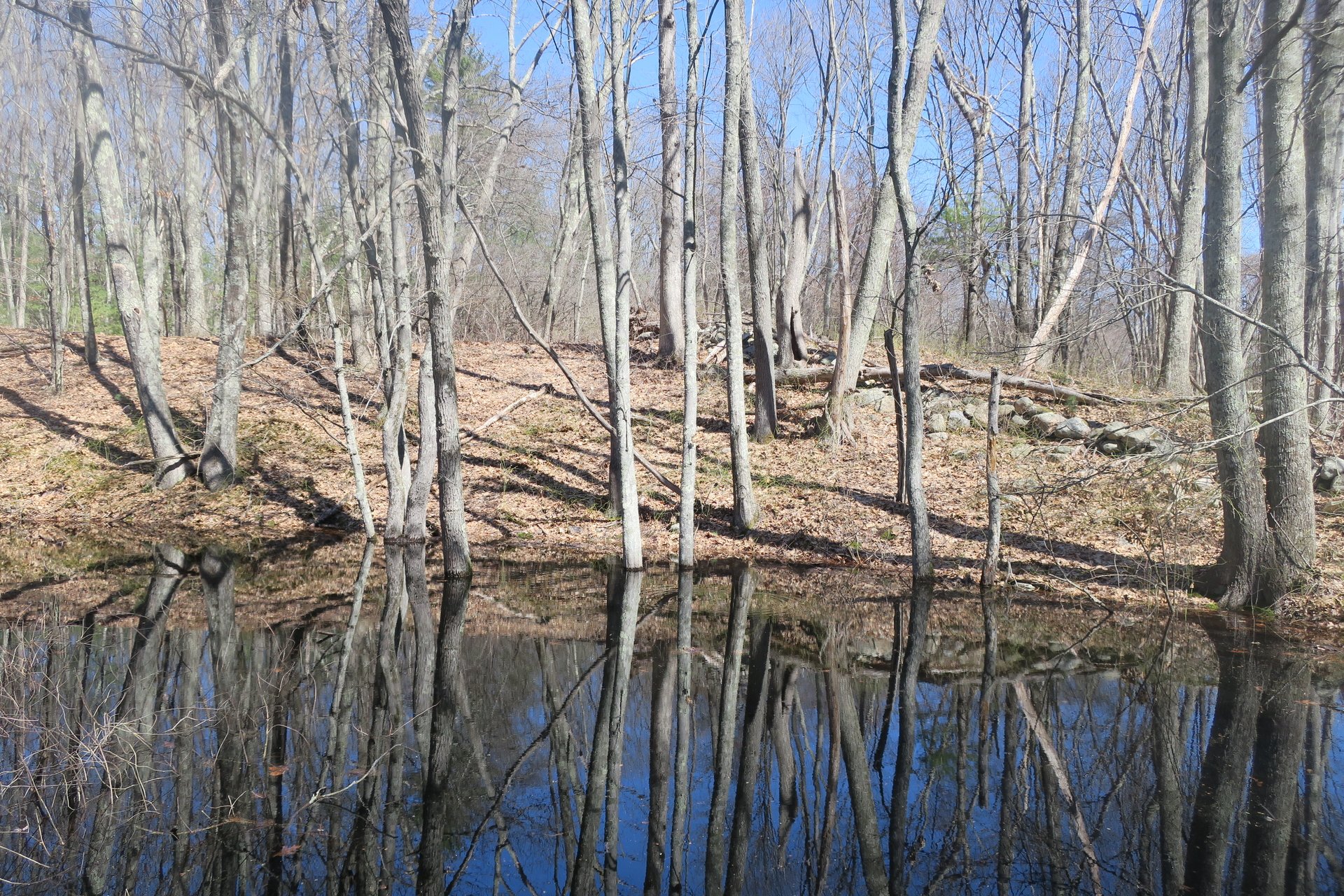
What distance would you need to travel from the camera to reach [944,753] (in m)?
5.40

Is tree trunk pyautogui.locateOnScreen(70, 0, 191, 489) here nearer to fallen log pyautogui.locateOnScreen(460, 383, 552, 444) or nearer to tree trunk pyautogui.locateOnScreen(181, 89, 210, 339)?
tree trunk pyautogui.locateOnScreen(181, 89, 210, 339)

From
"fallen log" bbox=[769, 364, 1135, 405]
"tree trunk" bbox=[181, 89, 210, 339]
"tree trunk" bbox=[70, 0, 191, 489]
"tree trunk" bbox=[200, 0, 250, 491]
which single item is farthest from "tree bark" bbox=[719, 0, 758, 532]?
"tree trunk" bbox=[70, 0, 191, 489]

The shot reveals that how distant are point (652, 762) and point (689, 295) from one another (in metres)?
6.62

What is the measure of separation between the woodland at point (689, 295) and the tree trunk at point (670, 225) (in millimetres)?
71

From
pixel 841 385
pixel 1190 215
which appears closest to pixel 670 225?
pixel 841 385

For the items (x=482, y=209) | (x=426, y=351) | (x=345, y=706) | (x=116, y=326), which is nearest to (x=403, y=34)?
(x=426, y=351)

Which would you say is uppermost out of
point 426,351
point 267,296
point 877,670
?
point 267,296

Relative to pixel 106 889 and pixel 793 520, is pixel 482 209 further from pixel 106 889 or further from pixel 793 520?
pixel 106 889

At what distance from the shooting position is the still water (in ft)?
13.1

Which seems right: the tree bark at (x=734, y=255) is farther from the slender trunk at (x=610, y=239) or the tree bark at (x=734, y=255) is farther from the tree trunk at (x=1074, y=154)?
the tree trunk at (x=1074, y=154)

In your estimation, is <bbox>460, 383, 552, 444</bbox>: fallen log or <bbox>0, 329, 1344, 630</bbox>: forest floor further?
<bbox>460, 383, 552, 444</bbox>: fallen log

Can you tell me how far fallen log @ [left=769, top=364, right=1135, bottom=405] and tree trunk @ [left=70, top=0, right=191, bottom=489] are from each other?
33.3 ft

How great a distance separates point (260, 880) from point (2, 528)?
11497 millimetres

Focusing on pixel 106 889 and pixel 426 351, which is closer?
pixel 106 889
